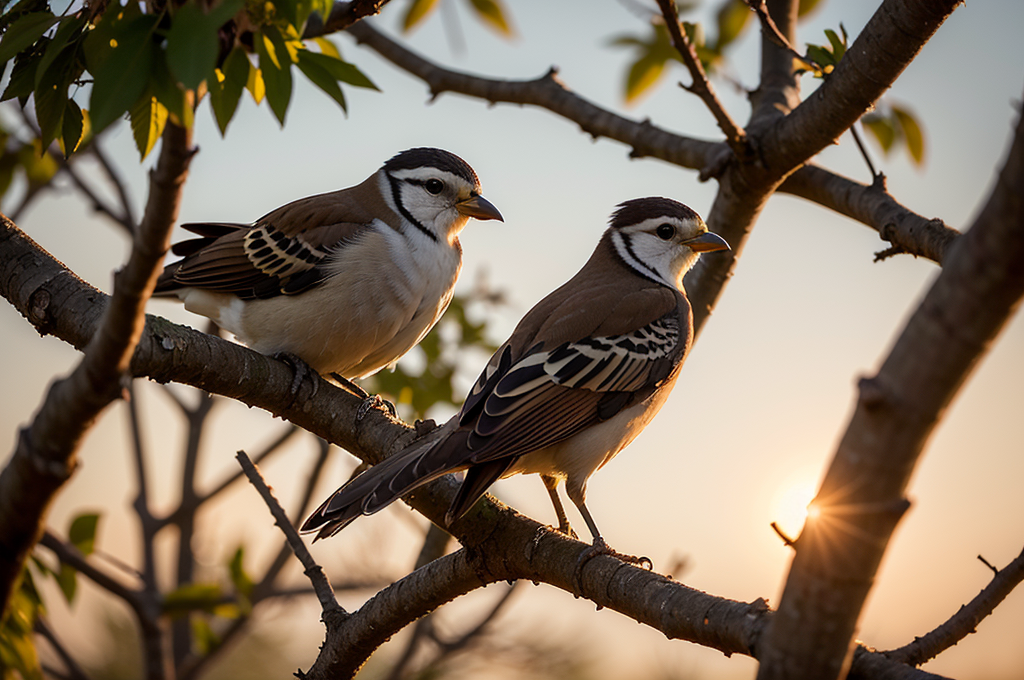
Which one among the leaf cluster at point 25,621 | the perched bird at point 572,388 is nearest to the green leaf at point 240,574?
the leaf cluster at point 25,621

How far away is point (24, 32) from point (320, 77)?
72 cm

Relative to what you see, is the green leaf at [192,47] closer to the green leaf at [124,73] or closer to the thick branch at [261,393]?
the green leaf at [124,73]

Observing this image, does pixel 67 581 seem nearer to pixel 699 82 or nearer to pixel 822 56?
pixel 699 82

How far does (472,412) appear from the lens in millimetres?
3586

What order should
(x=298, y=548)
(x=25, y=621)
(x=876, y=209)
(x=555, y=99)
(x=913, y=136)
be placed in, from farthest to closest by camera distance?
(x=555, y=99) < (x=913, y=136) < (x=876, y=209) < (x=298, y=548) < (x=25, y=621)

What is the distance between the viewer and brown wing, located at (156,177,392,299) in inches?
173

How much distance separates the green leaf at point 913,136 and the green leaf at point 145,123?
3649mm

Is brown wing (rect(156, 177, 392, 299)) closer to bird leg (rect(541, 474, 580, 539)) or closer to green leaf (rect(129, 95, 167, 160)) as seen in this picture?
bird leg (rect(541, 474, 580, 539))

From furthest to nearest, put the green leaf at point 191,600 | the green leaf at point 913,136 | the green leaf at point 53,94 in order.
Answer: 1. the green leaf at point 913,136
2. the green leaf at point 191,600
3. the green leaf at point 53,94

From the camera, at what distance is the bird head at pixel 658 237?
4688 mm

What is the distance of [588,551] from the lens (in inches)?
112

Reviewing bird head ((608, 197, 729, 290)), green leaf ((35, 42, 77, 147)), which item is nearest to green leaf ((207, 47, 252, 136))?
green leaf ((35, 42, 77, 147))

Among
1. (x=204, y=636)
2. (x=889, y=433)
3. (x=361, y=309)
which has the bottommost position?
(x=889, y=433)

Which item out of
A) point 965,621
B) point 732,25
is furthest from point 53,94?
point 732,25
